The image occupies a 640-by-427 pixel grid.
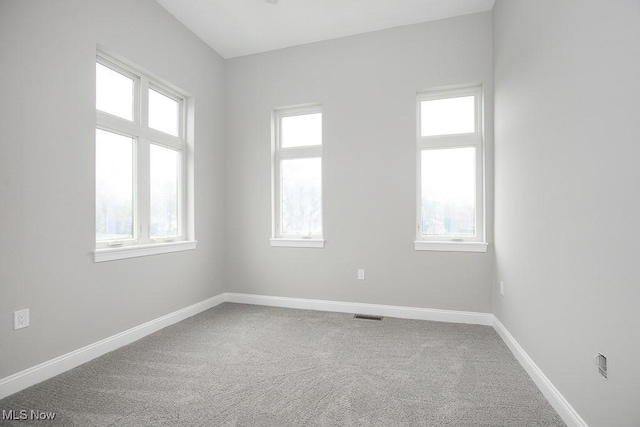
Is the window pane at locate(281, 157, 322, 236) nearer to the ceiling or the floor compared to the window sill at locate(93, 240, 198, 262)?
nearer to the ceiling

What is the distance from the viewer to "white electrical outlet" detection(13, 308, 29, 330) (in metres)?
1.89

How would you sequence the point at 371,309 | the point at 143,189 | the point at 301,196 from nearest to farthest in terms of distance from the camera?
the point at 143,189, the point at 371,309, the point at 301,196

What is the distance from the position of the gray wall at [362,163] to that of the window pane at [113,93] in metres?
1.29

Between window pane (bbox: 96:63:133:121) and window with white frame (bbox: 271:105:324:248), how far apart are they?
5.00 feet

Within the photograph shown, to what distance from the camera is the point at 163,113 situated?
10.6 ft

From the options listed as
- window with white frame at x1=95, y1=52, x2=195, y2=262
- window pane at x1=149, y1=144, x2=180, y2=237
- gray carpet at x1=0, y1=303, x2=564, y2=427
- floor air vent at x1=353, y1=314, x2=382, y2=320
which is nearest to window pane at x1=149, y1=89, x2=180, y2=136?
window with white frame at x1=95, y1=52, x2=195, y2=262

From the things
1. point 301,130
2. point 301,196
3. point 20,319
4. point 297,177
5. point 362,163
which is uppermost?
point 301,130

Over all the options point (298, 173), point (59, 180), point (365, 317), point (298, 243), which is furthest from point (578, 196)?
point (59, 180)

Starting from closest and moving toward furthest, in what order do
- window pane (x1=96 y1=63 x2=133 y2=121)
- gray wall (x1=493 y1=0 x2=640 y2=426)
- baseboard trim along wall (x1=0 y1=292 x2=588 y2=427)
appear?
1. gray wall (x1=493 y1=0 x2=640 y2=426)
2. baseboard trim along wall (x1=0 y1=292 x2=588 y2=427)
3. window pane (x1=96 y1=63 x2=133 y2=121)

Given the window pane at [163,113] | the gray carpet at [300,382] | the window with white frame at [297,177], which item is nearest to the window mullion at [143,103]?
the window pane at [163,113]

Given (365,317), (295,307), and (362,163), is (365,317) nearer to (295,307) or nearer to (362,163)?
(295,307)

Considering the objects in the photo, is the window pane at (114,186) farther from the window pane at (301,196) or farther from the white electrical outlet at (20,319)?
the window pane at (301,196)

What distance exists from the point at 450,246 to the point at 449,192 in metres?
0.55

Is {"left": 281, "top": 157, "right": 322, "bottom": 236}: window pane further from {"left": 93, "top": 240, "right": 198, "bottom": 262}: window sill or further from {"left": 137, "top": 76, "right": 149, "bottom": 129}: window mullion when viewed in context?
{"left": 137, "top": 76, "right": 149, "bottom": 129}: window mullion
